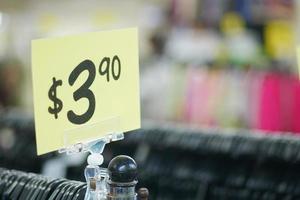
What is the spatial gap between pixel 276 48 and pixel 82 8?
63.9 inches

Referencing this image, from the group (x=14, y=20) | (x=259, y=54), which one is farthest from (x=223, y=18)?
(x=14, y=20)

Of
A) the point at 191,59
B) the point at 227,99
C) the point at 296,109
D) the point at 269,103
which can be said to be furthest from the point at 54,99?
the point at 191,59

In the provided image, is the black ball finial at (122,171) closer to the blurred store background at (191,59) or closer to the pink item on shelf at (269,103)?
the blurred store background at (191,59)

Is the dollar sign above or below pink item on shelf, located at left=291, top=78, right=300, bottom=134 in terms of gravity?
above

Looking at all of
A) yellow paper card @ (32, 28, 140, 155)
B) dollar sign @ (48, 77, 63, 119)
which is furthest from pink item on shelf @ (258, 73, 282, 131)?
dollar sign @ (48, 77, 63, 119)

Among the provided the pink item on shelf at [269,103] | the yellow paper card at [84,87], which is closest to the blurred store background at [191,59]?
the pink item on shelf at [269,103]

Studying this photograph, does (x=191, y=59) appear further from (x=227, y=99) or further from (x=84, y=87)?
(x=84, y=87)

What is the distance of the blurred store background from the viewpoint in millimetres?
3016

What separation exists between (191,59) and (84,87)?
3171 mm

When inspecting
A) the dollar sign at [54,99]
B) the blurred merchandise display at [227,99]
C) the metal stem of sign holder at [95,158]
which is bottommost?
the blurred merchandise display at [227,99]

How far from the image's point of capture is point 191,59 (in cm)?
410

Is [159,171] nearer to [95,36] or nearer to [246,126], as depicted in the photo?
[95,36]

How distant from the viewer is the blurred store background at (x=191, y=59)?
302 cm

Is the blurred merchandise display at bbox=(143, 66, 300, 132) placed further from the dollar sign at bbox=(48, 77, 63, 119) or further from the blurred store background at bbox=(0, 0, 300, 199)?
the dollar sign at bbox=(48, 77, 63, 119)
